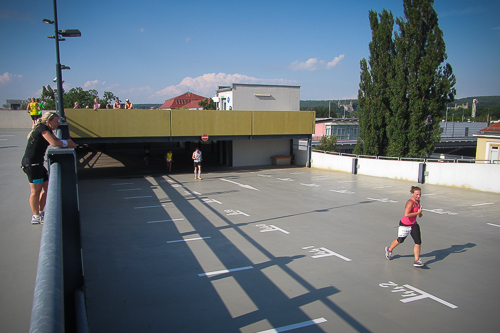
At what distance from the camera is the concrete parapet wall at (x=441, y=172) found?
699 inches

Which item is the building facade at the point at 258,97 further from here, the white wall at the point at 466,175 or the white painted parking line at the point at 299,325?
the white painted parking line at the point at 299,325

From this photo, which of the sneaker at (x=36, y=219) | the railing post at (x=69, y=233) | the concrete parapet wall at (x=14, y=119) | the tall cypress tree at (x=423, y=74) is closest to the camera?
the railing post at (x=69, y=233)

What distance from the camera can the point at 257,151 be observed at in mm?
31297

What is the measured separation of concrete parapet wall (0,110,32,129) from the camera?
37125 millimetres

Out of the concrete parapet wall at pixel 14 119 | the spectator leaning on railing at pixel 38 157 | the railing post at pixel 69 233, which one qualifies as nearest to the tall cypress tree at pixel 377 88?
the spectator leaning on railing at pixel 38 157

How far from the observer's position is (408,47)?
94.2 feet

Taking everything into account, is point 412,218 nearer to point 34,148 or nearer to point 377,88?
point 34,148

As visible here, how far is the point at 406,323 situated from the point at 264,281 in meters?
2.66

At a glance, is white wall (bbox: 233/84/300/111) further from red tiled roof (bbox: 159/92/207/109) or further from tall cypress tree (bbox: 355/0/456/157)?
red tiled roof (bbox: 159/92/207/109)

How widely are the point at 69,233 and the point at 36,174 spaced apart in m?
3.33

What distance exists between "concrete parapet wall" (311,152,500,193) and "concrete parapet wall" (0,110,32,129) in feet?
113

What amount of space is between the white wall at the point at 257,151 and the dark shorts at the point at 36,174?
964 inches

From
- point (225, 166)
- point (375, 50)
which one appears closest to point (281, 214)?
point (225, 166)

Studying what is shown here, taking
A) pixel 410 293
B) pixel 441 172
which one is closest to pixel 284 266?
pixel 410 293
